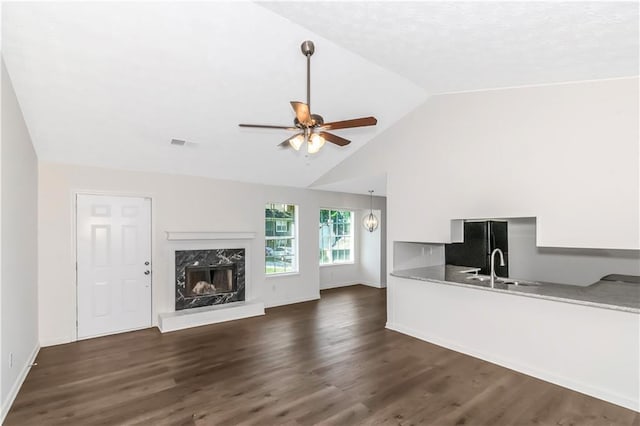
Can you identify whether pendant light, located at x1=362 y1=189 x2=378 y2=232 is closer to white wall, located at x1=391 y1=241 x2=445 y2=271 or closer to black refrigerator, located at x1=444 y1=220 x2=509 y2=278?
white wall, located at x1=391 y1=241 x2=445 y2=271

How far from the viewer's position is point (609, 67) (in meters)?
2.88

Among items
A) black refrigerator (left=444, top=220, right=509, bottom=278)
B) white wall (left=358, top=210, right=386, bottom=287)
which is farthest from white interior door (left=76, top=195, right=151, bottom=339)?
white wall (left=358, top=210, right=386, bottom=287)

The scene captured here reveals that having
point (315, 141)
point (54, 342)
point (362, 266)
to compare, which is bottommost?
point (54, 342)

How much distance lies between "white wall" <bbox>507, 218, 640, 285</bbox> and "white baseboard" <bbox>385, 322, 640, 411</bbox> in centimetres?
214

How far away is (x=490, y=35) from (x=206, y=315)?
5.21 m

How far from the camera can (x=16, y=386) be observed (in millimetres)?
3129

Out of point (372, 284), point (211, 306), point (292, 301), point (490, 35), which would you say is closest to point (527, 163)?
point (490, 35)

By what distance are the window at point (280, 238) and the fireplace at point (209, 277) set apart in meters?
0.79

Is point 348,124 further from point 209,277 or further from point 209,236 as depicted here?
point 209,277

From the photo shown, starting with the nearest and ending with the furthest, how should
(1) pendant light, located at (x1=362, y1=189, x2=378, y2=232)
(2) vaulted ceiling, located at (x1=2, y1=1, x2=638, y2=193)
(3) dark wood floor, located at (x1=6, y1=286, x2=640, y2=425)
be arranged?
(2) vaulted ceiling, located at (x1=2, y1=1, x2=638, y2=193), (3) dark wood floor, located at (x1=6, y1=286, x2=640, y2=425), (1) pendant light, located at (x1=362, y1=189, x2=378, y2=232)

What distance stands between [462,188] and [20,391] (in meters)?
5.28

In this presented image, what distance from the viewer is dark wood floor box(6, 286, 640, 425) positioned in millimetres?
2730

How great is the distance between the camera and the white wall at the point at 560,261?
15.0ft

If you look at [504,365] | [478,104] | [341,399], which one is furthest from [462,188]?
[341,399]
